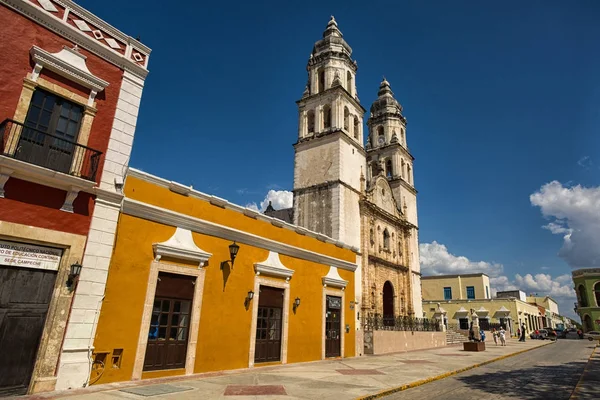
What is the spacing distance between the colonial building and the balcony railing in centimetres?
1546

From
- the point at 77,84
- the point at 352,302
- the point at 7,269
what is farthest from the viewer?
the point at 352,302

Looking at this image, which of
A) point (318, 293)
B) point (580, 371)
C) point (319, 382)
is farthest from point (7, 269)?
point (580, 371)

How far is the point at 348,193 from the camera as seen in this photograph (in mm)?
23656

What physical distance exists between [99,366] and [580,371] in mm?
15493

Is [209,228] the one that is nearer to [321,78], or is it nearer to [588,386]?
[588,386]

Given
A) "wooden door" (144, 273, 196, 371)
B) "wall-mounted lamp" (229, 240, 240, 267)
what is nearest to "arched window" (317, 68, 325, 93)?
"wall-mounted lamp" (229, 240, 240, 267)

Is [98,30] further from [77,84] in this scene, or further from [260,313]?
[260,313]

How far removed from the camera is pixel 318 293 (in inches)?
611

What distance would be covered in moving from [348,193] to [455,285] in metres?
36.3

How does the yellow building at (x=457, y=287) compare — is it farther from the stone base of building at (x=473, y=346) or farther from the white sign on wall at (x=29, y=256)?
the white sign on wall at (x=29, y=256)

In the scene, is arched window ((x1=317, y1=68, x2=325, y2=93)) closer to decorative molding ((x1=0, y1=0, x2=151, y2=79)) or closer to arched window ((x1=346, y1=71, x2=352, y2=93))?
arched window ((x1=346, y1=71, x2=352, y2=93))

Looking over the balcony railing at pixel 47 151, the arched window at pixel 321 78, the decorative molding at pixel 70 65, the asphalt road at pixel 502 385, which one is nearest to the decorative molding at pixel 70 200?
the balcony railing at pixel 47 151

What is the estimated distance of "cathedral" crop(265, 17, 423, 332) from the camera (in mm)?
23094

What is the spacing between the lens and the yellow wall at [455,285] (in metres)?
50.5
